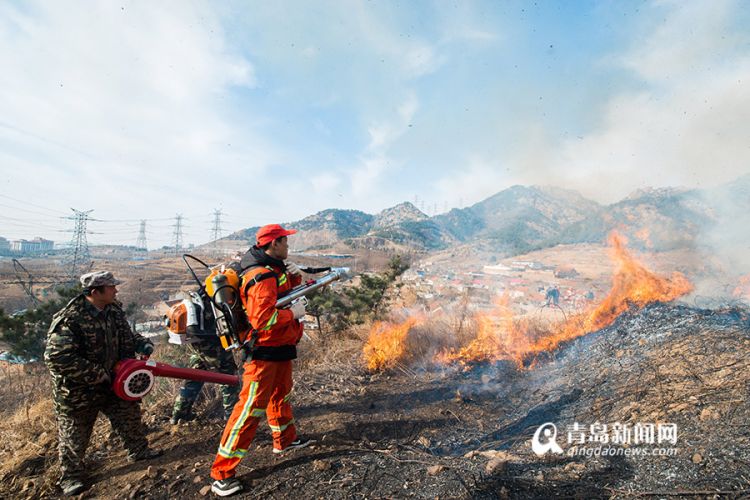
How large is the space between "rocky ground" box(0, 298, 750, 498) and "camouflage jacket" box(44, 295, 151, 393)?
1.12 meters

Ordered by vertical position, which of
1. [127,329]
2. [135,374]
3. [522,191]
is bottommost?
[135,374]

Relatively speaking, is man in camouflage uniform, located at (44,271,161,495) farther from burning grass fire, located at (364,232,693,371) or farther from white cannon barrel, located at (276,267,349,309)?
burning grass fire, located at (364,232,693,371)

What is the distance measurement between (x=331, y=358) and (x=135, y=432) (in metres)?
4.37

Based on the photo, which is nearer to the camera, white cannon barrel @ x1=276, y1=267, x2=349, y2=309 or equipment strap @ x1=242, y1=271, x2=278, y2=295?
equipment strap @ x1=242, y1=271, x2=278, y2=295

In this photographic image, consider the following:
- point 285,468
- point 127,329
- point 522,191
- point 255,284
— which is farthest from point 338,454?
point 522,191

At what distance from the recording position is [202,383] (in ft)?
15.7

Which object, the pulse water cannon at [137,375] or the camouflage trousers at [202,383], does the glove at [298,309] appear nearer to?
the pulse water cannon at [137,375]

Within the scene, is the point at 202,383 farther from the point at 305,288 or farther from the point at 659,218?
the point at 659,218

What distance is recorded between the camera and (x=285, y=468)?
3.47 m

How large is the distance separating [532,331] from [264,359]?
7.79 metres

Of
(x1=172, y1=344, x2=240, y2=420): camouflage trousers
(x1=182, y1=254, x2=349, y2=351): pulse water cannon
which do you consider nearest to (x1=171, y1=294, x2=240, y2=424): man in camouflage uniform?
(x1=172, y1=344, x2=240, y2=420): camouflage trousers

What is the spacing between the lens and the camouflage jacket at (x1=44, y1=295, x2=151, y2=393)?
333cm

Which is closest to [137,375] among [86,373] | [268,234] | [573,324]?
[86,373]

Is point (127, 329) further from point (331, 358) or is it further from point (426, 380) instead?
point (426, 380)
